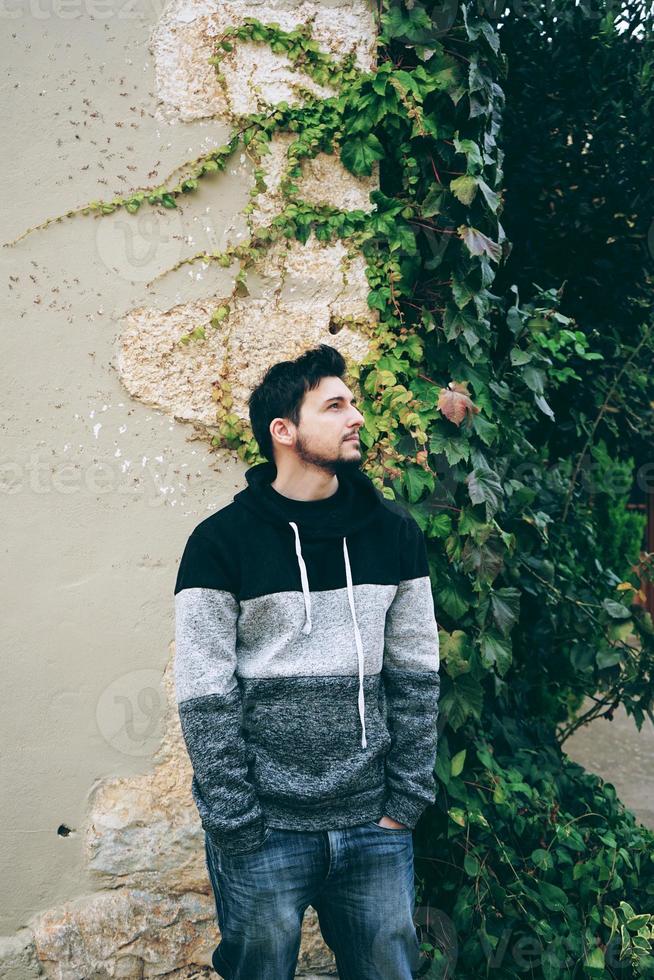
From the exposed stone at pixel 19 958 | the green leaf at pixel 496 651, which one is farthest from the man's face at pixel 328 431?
the exposed stone at pixel 19 958

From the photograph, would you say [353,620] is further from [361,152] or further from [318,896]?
[361,152]

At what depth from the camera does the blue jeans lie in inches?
69.6

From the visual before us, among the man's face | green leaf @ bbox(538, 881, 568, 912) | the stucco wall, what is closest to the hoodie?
the man's face

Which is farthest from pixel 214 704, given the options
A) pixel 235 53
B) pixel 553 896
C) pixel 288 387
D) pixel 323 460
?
pixel 235 53

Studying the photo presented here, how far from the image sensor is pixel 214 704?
173cm

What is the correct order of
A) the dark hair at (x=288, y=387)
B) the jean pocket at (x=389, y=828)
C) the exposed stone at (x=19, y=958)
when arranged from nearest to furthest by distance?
1. the jean pocket at (x=389, y=828)
2. the dark hair at (x=288, y=387)
3. the exposed stone at (x=19, y=958)

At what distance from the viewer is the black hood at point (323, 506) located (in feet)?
6.16

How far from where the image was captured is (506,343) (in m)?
3.37

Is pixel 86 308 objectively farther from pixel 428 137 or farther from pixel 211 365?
pixel 428 137

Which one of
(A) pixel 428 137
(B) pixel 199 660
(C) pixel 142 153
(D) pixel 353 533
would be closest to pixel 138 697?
(B) pixel 199 660

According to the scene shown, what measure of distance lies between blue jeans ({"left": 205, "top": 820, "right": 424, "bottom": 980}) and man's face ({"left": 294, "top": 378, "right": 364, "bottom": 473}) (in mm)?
887

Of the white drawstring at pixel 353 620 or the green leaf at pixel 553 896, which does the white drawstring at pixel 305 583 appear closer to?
the white drawstring at pixel 353 620

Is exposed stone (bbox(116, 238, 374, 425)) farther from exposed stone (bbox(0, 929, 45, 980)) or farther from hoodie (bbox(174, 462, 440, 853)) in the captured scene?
exposed stone (bbox(0, 929, 45, 980))

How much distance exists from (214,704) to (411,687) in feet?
1.68
